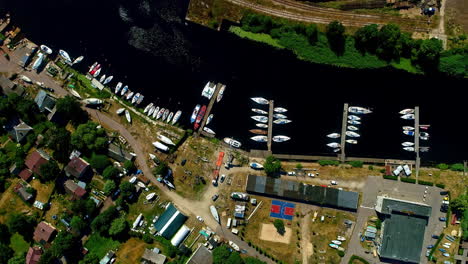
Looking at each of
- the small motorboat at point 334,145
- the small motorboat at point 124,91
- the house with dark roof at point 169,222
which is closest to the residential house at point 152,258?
the house with dark roof at point 169,222

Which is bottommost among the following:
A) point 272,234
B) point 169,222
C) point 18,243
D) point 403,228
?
point 18,243

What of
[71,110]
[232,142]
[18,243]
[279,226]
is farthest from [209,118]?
[18,243]

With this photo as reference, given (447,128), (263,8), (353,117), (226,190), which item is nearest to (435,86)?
(447,128)

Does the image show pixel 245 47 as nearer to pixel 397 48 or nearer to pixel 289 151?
pixel 289 151

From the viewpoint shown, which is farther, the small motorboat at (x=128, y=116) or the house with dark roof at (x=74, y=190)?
the small motorboat at (x=128, y=116)

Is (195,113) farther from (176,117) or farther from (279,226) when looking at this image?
(279,226)

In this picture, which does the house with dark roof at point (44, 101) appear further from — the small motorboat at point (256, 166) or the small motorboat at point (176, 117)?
the small motorboat at point (256, 166)

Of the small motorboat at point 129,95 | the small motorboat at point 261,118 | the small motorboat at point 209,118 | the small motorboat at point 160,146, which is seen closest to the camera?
the small motorboat at point 160,146
